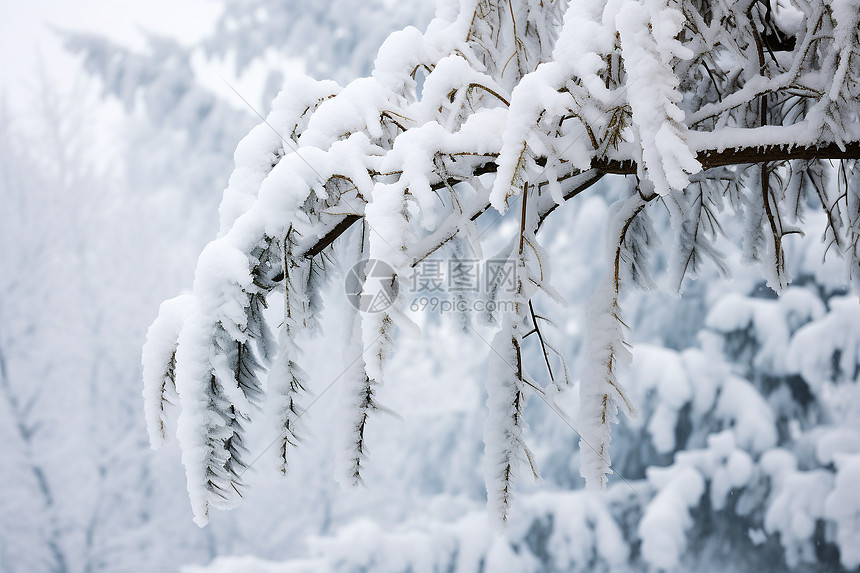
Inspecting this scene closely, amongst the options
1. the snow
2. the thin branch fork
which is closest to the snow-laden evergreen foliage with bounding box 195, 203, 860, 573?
the snow

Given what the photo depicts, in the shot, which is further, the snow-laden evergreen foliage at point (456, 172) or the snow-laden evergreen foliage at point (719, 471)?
the snow-laden evergreen foliage at point (719, 471)

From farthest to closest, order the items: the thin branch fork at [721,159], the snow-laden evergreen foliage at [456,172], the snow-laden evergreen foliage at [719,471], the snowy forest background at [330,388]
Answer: the snowy forest background at [330,388] < the snow-laden evergreen foliage at [719,471] < the thin branch fork at [721,159] < the snow-laden evergreen foliage at [456,172]

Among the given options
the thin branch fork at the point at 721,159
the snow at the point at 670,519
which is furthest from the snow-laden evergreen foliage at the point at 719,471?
the thin branch fork at the point at 721,159

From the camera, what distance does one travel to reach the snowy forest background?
4188mm

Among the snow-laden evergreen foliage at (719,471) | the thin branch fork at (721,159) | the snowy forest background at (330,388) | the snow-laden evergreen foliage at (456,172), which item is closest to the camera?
the snow-laden evergreen foliage at (456,172)

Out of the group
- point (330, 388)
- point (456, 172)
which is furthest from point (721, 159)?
point (330, 388)

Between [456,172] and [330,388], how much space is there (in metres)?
5.60

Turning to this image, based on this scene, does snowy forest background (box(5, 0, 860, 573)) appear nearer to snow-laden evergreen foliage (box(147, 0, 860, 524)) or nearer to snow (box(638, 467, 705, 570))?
snow (box(638, 467, 705, 570))

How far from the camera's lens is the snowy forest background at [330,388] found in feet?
13.7

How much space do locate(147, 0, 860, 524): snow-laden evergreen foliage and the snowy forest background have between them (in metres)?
1.99

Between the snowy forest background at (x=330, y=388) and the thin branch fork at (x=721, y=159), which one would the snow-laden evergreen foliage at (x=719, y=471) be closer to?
the snowy forest background at (x=330, y=388)

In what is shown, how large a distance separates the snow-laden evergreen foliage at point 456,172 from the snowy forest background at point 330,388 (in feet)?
6.53

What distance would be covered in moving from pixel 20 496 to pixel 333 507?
11.1 feet

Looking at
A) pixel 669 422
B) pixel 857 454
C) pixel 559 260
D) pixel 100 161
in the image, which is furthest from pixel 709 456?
pixel 100 161
